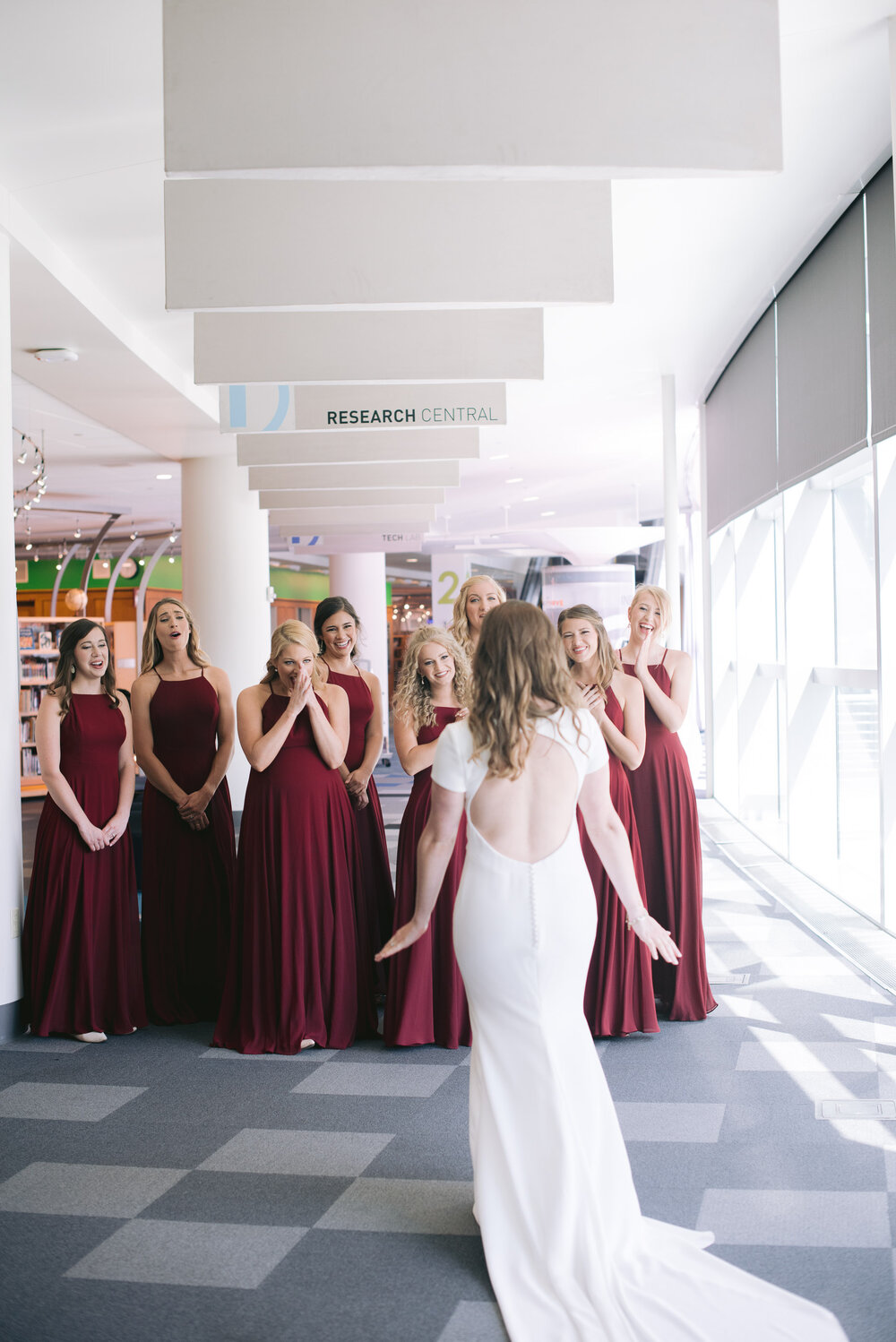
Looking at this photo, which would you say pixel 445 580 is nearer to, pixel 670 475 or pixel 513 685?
pixel 670 475

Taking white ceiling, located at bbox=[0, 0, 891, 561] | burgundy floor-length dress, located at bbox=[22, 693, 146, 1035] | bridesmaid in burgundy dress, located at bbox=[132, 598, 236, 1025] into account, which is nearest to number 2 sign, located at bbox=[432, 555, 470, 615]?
white ceiling, located at bbox=[0, 0, 891, 561]

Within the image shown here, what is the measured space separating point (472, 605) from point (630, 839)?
1.16m

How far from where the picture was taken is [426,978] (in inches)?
173

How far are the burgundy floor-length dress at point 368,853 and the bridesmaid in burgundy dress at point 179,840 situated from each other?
0.53 m

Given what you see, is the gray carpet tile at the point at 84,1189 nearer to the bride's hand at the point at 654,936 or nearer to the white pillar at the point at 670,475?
the bride's hand at the point at 654,936

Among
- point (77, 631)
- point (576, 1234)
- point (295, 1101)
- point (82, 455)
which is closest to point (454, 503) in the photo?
point (82, 455)

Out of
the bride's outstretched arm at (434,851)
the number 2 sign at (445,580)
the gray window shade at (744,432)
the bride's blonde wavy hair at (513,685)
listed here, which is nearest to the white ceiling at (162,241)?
the gray window shade at (744,432)

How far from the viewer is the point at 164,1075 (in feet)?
13.8

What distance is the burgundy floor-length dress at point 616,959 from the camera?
14.3ft

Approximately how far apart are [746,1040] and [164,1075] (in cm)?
222

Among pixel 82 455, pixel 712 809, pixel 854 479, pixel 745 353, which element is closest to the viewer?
pixel 854 479

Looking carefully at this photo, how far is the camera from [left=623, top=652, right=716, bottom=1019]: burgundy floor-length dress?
15.3 feet

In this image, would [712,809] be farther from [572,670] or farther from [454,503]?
[454,503]

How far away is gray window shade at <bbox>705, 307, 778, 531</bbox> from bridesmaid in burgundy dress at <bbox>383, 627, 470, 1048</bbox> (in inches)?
173
